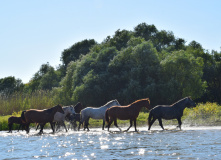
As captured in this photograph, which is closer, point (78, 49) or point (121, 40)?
point (121, 40)

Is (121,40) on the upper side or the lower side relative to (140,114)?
upper

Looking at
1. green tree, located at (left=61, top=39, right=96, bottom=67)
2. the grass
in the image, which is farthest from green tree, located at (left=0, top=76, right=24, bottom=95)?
the grass

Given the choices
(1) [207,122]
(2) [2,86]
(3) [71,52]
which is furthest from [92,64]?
(2) [2,86]

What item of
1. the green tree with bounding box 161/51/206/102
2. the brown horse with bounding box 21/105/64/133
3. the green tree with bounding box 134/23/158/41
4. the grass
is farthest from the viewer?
the green tree with bounding box 134/23/158/41

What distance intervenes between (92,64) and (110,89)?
184 inches

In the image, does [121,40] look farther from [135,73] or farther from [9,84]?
[9,84]

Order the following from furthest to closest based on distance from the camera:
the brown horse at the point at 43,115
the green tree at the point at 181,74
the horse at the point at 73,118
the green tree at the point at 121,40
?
the green tree at the point at 121,40 < the green tree at the point at 181,74 < the horse at the point at 73,118 < the brown horse at the point at 43,115

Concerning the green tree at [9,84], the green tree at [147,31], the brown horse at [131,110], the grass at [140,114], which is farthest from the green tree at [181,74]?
the green tree at [9,84]

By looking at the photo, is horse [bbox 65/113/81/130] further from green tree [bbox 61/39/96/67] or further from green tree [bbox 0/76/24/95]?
green tree [bbox 0/76/24/95]

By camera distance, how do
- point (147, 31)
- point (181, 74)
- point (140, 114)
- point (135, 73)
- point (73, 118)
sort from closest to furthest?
point (73, 118) < point (140, 114) < point (135, 73) < point (181, 74) < point (147, 31)

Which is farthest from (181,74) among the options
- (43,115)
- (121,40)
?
(43,115)

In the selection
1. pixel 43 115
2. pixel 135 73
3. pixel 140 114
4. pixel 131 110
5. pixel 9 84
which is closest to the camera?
pixel 131 110

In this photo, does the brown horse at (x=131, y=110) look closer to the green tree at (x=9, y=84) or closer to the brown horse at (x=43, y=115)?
the brown horse at (x=43, y=115)

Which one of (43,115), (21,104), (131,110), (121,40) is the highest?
(121,40)
